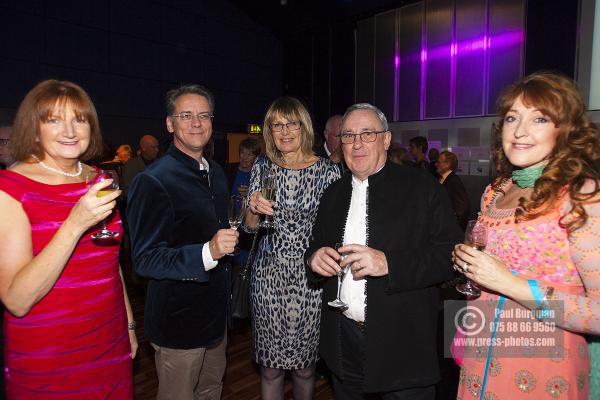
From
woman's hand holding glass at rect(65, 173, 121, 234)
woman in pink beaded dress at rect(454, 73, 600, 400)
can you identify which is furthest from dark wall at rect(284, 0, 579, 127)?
woman's hand holding glass at rect(65, 173, 121, 234)

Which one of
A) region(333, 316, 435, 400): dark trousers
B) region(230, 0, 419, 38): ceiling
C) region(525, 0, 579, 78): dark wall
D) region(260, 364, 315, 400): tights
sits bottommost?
region(260, 364, 315, 400): tights

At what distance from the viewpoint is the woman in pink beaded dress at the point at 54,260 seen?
132 cm

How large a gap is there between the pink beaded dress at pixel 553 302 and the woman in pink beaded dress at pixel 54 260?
150 cm

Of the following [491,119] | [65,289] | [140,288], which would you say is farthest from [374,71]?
[65,289]

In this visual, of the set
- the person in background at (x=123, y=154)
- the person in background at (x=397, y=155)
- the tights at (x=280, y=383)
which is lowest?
the tights at (x=280, y=383)

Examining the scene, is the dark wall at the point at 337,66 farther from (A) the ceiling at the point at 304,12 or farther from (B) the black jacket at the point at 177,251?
(B) the black jacket at the point at 177,251

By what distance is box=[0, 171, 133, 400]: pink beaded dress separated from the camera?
1390mm

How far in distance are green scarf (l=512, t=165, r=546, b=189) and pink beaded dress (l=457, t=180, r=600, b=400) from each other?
4.5 inches

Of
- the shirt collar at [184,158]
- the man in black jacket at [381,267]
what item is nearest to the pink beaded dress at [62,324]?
the shirt collar at [184,158]

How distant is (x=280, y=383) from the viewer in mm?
2291

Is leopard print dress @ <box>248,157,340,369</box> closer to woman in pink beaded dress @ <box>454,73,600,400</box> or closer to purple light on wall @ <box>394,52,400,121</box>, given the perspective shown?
woman in pink beaded dress @ <box>454,73,600,400</box>

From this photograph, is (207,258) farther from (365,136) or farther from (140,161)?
(140,161)

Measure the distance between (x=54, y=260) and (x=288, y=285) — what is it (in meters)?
1.21

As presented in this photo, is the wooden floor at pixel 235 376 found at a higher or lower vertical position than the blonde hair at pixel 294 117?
lower
